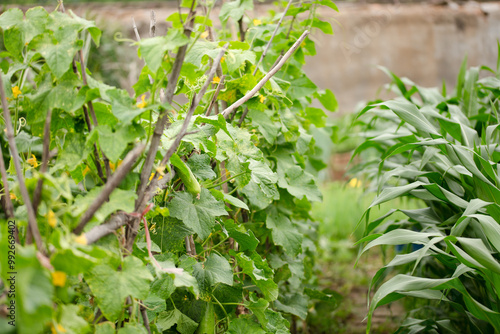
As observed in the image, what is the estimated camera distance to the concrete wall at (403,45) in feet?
19.0

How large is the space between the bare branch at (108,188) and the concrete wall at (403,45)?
17.1 feet

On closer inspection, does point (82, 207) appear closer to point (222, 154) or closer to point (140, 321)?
point (140, 321)

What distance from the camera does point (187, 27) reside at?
2.66 ft

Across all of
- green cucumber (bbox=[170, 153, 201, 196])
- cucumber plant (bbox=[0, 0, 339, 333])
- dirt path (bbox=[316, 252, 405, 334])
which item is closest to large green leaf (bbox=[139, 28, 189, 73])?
cucumber plant (bbox=[0, 0, 339, 333])

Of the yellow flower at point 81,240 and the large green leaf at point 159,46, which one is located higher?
the large green leaf at point 159,46

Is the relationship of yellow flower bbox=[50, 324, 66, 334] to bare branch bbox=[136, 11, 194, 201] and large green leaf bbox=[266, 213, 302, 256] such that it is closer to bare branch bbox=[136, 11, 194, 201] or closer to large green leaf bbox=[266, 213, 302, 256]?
bare branch bbox=[136, 11, 194, 201]

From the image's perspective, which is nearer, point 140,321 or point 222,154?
point 140,321

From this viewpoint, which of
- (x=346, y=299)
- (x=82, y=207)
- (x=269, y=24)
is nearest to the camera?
(x=82, y=207)

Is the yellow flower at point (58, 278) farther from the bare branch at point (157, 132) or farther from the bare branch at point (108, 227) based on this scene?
the bare branch at point (157, 132)

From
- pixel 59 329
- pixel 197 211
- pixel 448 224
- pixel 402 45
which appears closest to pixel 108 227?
pixel 59 329

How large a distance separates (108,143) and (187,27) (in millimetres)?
257

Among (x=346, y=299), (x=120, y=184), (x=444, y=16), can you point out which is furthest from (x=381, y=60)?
(x=120, y=184)

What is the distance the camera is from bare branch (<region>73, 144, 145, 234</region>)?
0.73 metres

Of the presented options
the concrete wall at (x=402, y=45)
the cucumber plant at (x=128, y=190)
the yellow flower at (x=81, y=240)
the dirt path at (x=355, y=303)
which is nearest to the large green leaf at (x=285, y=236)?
the cucumber plant at (x=128, y=190)
